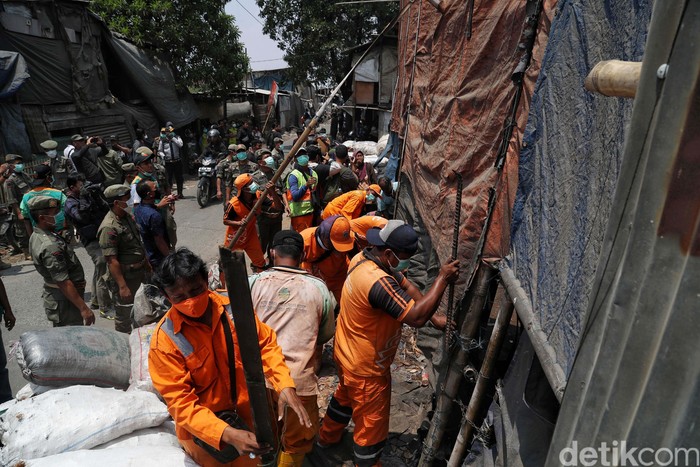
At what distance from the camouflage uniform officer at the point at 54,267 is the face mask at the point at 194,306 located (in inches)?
103

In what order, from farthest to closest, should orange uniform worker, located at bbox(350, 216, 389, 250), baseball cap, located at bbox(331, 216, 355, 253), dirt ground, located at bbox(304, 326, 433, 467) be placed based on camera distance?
1. orange uniform worker, located at bbox(350, 216, 389, 250)
2. baseball cap, located at bbox(331, 216, 355, 253)
3. dirt ground, located at bbox(304, 326, 433, 467)

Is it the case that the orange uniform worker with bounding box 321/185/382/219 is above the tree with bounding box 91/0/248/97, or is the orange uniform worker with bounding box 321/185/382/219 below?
below

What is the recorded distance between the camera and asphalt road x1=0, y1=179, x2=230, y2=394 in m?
5.46

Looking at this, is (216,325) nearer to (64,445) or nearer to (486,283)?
(64,445)

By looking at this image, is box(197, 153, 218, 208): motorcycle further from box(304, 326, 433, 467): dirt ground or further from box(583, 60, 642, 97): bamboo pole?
box(583, 60, 642, 97): bamboo pole

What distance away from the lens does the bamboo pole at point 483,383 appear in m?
2.35

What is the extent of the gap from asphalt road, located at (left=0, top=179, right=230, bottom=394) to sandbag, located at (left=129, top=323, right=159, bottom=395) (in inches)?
30.2

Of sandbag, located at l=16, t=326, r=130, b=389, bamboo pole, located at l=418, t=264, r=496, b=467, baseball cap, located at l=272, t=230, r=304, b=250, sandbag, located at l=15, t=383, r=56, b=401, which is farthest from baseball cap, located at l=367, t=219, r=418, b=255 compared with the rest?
sandbag, located at l=15, t=383, r=56, b=401

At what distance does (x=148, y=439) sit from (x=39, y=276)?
6.03m

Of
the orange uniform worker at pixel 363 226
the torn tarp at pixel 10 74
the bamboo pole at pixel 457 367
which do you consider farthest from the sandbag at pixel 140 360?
the torn tarp at pixel 10 74

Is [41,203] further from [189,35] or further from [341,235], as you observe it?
[189,35]

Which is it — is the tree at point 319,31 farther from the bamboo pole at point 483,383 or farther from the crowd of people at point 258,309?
the bamboo pole at point 483,383

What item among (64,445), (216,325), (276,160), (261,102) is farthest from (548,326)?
(261,102)

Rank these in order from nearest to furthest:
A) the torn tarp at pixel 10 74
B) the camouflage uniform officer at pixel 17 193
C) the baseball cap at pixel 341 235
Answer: the baseball cap at pixel 341 235 < the camouflage uniform officer at pixel 17 193 < the torn tarp at pixel 10 74
